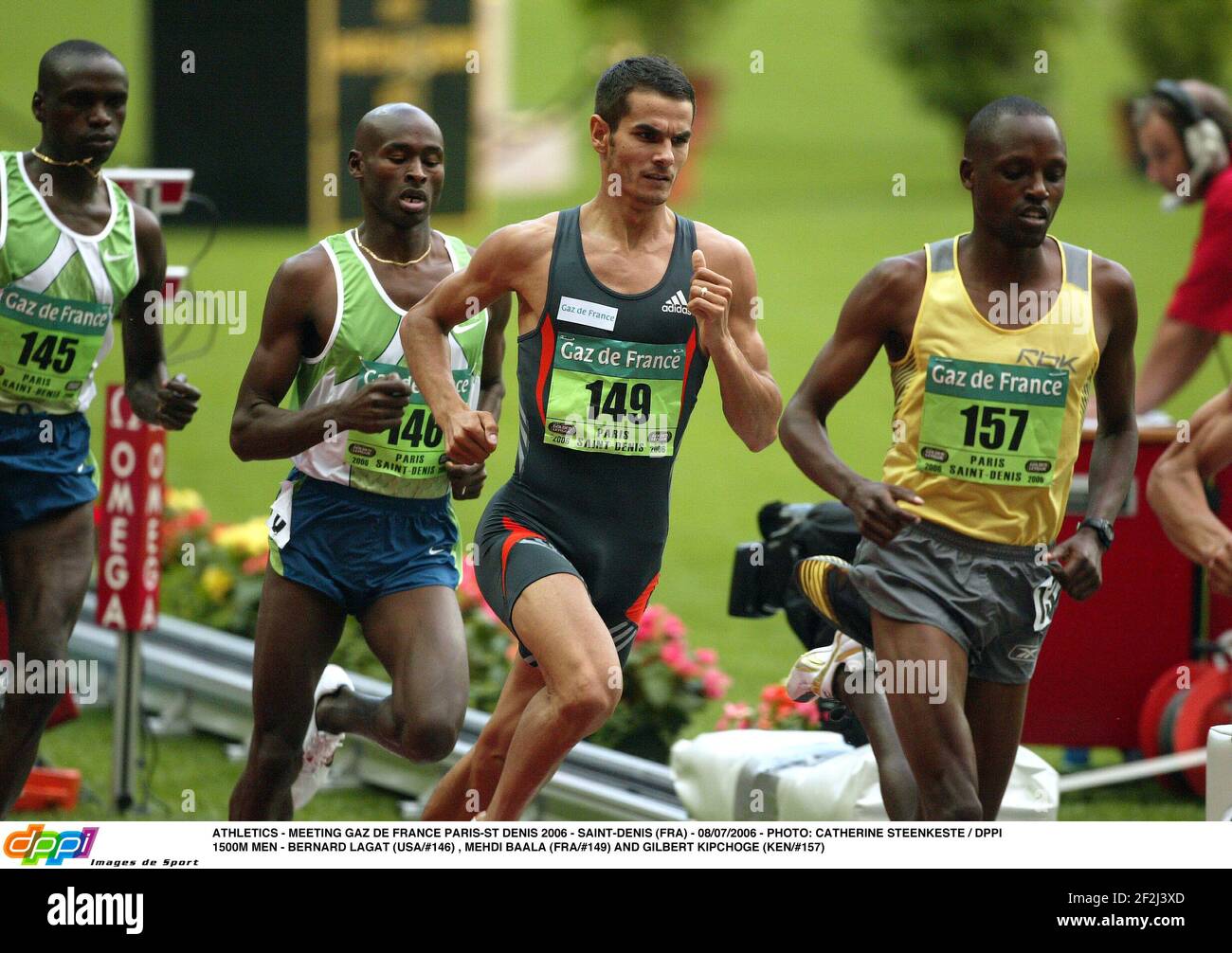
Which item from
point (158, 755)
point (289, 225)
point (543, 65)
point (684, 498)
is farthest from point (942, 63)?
point (158, 755)

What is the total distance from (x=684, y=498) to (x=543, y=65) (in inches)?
902

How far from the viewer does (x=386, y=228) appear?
19.1 feet

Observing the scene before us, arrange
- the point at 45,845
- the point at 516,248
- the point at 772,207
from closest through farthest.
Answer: the point at 45,845
the point at 516,248
the point at 772,207

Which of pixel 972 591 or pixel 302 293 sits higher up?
pixel 302 293

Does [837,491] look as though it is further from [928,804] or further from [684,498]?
[684,498]

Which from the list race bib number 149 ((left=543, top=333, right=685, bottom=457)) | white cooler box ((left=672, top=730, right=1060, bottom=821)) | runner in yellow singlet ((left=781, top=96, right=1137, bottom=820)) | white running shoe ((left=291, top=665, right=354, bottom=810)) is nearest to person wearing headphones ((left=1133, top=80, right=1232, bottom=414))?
white cooler box ((left=672, top=730, right=1060, bottom=821))

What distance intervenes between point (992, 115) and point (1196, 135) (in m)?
2.82

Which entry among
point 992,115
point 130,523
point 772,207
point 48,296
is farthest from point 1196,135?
point 772,207

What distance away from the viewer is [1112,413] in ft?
18.1

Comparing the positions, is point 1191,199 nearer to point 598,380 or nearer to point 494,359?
point 494,359

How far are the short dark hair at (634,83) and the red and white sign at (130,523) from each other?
249cm

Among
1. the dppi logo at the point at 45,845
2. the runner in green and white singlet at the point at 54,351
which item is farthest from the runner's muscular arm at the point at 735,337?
the dppi logo at the point at 45,845

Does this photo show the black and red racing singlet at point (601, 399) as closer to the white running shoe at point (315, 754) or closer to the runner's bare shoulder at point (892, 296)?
the runner's bare shoulder at point (892, 296)

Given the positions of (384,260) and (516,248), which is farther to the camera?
(384,260)
